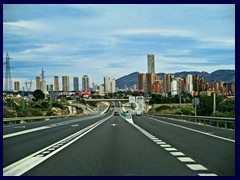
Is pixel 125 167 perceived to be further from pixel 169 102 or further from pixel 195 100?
pixel 169 102

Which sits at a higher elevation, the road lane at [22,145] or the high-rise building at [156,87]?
the high-rise building at [156,87]

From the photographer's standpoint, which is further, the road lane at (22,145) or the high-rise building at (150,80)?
the high-rise building at (150,80)

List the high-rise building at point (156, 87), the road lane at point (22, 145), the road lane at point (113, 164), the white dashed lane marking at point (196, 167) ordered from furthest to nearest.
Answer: the high-rise building at point (156, 87) < the road lane at point (22, 145) < the white dashed lane marking at point (196, 167) < the road lane at point (113, 164)

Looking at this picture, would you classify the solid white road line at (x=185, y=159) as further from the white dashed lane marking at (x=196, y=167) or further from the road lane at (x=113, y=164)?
the white dashed lane marking at (x=196, y=167)

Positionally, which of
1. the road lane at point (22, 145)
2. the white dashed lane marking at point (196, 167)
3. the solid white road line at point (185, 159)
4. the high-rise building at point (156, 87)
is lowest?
the road lane at point (22, 145)

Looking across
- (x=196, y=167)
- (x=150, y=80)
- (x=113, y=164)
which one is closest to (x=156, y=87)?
(x=150, y=80)

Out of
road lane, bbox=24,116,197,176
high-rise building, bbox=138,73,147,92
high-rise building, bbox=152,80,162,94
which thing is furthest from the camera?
high-rise building, bbox=138,73,147,92

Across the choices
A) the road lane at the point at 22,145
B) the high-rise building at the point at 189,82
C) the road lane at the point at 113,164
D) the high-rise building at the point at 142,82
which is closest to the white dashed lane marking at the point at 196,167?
the road lane at the point at 113,164

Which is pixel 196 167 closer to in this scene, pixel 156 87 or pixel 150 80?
pixel 156 87

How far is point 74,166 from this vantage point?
38.0 ft

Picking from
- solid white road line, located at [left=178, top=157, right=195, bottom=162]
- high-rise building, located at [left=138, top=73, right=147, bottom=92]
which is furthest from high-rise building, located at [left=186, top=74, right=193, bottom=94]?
solid white road line, located at [left=178, top=157, right=195, bottom=162]

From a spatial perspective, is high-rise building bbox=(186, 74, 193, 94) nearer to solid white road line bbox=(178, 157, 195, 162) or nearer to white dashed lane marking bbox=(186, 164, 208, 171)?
solid white road line bbox=(178, 157, 195, 162)
